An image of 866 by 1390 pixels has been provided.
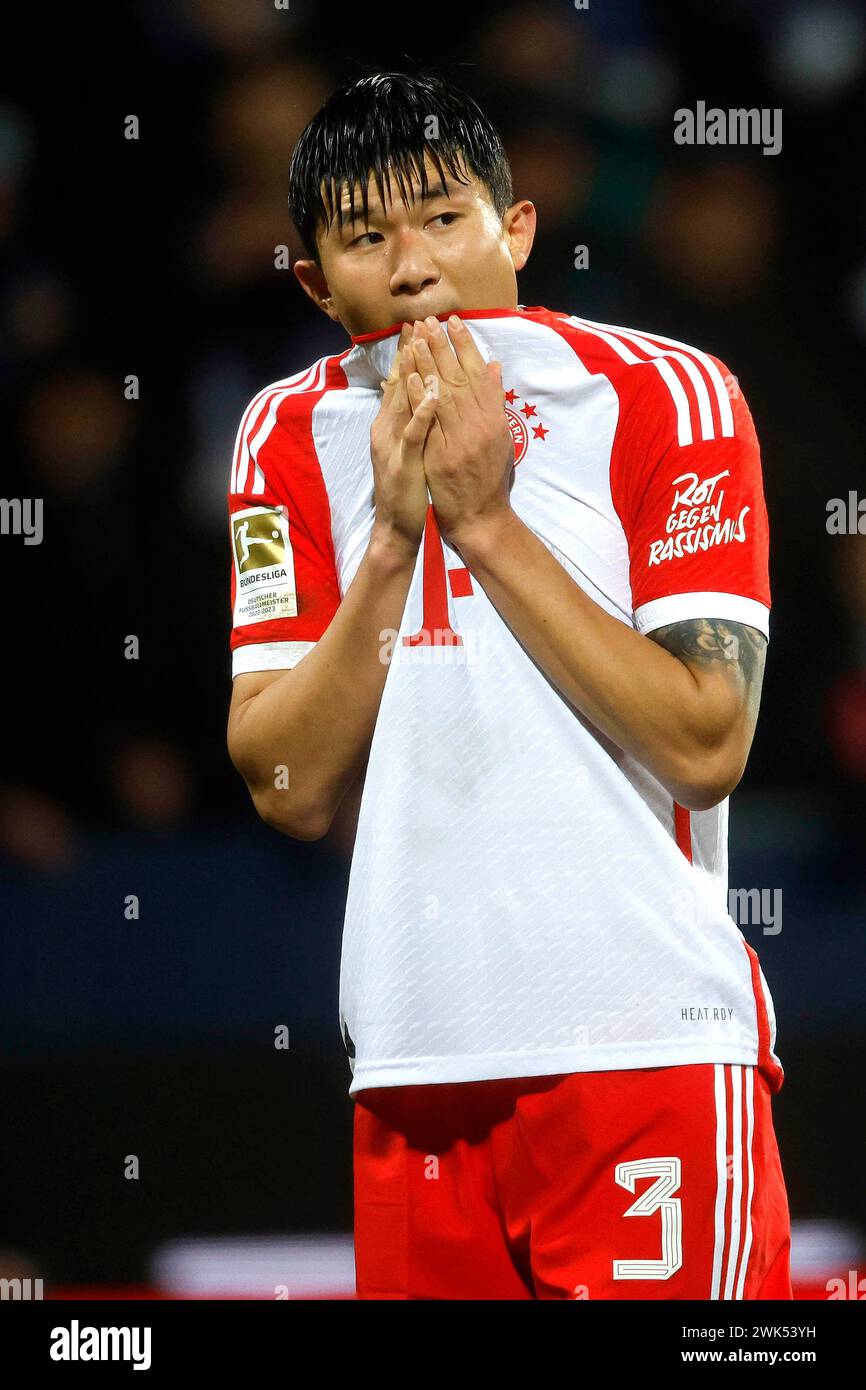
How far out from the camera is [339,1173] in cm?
235

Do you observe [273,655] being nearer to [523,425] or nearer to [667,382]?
[523,425]

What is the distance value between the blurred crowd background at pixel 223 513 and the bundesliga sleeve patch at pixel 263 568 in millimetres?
1058

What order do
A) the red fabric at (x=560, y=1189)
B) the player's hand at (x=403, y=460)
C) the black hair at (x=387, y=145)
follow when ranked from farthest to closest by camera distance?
1. the black hair at (x=387, y=145)
2. the player's hand at (x=403, y=460)
3. the red fabric at (x=560, y=1189)

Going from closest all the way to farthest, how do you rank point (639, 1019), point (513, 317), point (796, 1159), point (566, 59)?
point (639, 1019), point (513, 317), point (566, 59), point (796, 1159)

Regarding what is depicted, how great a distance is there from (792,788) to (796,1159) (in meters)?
0.59

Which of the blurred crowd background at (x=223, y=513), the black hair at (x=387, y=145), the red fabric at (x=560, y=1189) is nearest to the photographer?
the red fabric at (x=560, y=1189)

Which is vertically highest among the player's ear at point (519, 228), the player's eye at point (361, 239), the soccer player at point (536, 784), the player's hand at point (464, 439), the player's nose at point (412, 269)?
the player's ear at point (519, 228)

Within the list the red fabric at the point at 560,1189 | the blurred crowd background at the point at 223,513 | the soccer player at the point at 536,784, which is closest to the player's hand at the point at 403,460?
the soccer player at the point at 536,784

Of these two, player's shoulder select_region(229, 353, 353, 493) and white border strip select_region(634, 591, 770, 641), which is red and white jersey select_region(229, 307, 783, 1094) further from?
player's shoulder select_region(229, 353, 353, 493)

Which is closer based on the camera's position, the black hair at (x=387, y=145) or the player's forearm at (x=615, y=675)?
the player's forearm at (x=615, y=675)

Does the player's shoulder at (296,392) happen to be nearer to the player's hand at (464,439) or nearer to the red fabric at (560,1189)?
the player's hand at (464,439)

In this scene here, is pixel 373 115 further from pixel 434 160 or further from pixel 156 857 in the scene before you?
pixel 156 857

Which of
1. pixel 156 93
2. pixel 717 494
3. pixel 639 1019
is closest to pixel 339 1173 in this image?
pixel 639 1019

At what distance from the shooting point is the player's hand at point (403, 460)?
1.23 meters
